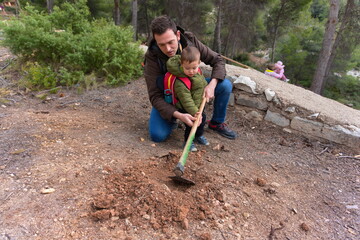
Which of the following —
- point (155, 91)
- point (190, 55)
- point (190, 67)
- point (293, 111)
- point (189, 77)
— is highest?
point (190, 55)

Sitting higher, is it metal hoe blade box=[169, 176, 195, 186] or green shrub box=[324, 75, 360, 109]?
metal hoe blade box=[169, 176, 195, 186]

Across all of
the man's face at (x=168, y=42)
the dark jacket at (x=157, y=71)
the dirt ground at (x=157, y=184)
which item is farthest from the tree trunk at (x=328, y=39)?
the man's face at (x=168, y=42)

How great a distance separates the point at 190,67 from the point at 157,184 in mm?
1112

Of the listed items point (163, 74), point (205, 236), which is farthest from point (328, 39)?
point (205, 236)

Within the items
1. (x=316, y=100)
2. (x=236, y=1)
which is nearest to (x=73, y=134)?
(x=316, y=100)

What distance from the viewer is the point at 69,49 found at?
4422 millimetres

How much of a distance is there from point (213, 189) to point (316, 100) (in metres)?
2.54

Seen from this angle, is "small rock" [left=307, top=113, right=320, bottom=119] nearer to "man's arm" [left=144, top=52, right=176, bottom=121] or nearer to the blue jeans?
the blue jeans

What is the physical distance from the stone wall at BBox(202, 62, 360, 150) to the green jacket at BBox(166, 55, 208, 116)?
1.29 m

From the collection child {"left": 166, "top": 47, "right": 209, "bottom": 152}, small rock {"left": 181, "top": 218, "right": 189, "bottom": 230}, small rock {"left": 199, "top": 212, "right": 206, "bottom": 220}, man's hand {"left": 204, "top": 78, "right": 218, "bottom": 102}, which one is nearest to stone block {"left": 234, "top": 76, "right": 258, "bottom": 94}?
man's hand {"left": 204, "top": 78, "right": 218, "bottom": 102}

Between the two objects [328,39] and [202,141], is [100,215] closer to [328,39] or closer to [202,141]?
[202,141]

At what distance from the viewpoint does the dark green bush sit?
4.23 meters

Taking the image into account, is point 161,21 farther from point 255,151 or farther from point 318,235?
point 318,235

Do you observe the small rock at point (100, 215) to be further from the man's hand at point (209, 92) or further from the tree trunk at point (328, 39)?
the tree trunk at point (328, 39)
